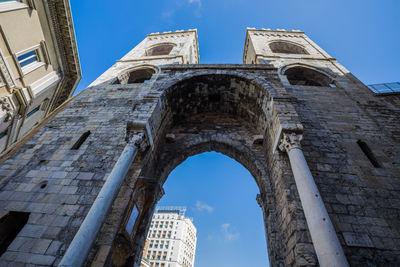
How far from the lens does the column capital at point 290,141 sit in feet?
14.9

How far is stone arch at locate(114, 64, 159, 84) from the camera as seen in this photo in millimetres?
10992

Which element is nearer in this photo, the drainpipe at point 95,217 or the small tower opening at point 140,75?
the drainpipe at point 95,217

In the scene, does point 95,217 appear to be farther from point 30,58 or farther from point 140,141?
point 30,58

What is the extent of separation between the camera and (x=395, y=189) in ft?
14.5

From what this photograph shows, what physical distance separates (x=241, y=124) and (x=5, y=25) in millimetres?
10462

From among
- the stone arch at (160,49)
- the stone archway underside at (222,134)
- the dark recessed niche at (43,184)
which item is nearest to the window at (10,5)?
the stone archway underside at (222,134)

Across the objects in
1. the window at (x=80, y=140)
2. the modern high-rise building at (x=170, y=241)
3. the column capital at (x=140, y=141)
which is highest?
the modern high-rise building at (x=170, y=241)

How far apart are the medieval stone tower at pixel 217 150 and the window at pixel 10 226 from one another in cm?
3

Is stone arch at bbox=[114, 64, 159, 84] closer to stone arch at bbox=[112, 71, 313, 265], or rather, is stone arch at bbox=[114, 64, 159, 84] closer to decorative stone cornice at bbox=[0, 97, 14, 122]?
stone arch at bbox=[112, 71, 313, 265]

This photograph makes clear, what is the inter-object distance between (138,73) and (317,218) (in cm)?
1172

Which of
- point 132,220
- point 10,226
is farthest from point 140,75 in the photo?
point 10,226

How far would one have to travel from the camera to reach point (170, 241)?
2170 inches

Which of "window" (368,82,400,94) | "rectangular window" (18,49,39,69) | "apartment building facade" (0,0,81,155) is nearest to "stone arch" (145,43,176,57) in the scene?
"apartment building facade" (0,0,81,155)

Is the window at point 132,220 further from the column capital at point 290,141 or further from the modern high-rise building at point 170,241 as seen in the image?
the modern high-rise building at point 170,241
